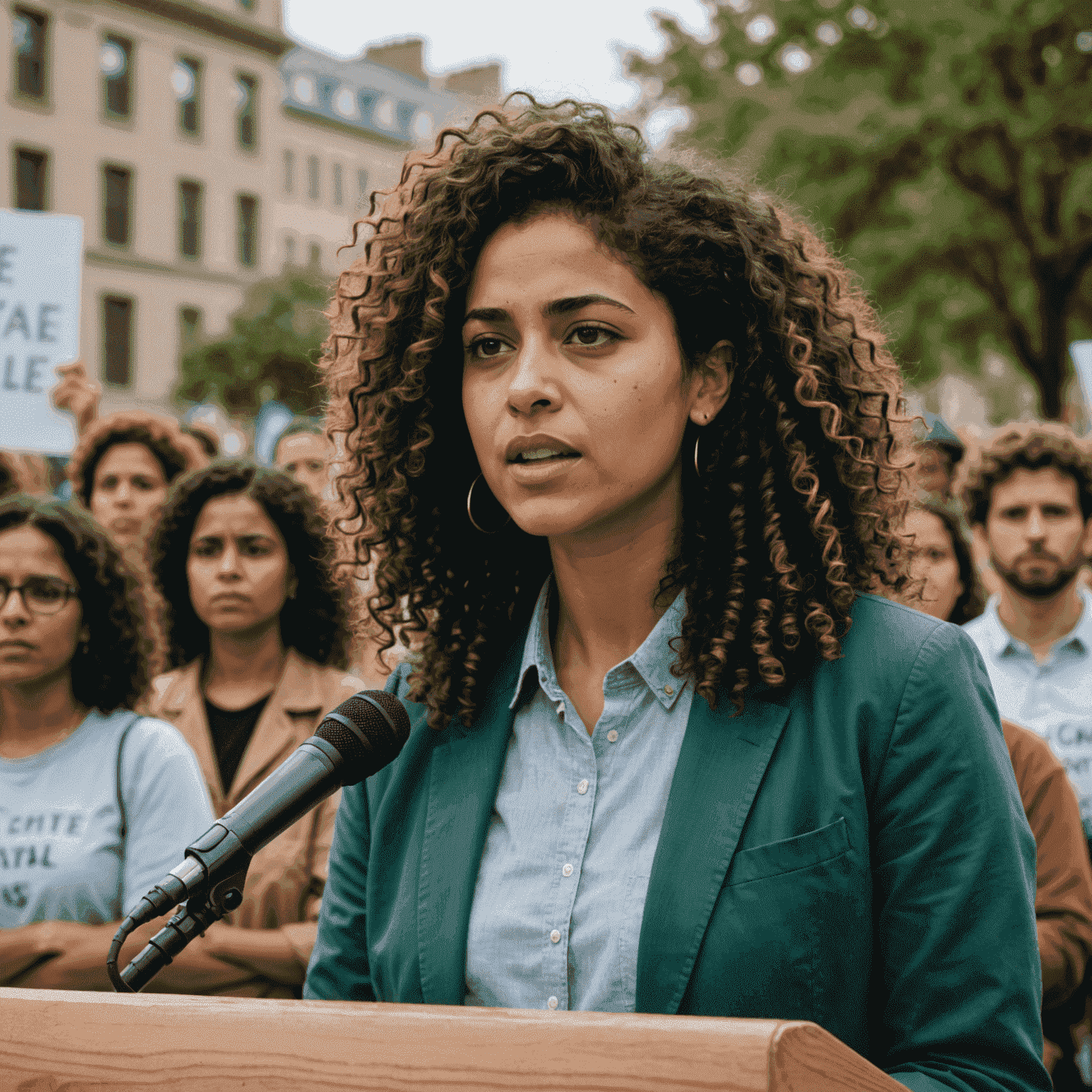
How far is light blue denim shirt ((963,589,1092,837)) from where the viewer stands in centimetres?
503

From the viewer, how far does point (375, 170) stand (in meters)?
62.1

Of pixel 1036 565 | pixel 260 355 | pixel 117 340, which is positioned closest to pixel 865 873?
pixel 1036 565

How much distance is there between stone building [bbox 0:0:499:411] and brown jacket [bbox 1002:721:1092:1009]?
37420 mm

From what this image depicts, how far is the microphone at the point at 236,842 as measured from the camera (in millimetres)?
1647

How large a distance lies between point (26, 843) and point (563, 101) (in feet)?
7.99

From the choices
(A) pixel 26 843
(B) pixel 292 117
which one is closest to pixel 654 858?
(A) pixel 26 843

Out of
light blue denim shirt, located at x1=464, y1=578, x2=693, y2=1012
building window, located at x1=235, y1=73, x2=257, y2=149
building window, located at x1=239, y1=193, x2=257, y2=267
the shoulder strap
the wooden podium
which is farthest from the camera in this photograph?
building window, located at x1=239, y1=193, x2=257, y2=267

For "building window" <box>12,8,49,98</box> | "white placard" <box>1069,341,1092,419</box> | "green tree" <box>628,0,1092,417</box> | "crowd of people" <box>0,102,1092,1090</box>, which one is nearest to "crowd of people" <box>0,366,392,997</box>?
"crowd of people" <box>0,102,1092,1090</box>

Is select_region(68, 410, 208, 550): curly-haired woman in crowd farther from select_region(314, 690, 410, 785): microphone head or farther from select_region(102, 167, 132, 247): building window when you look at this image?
select_region(102, 167, 132, 247): building window

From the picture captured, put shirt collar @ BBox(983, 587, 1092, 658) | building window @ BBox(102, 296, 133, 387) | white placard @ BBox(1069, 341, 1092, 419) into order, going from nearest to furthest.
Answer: shirt collar @ BBox(983, 587, 1092, 658) < white placard @ BBox(1069, 341, 1092, 419) < building window @ BBox(102, 296, 133, 387)

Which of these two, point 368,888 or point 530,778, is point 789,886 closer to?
point 530,778

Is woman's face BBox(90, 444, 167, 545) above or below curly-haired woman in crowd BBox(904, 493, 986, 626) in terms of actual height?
above

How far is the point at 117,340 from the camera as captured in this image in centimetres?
4247

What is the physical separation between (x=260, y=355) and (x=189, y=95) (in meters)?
12.0
